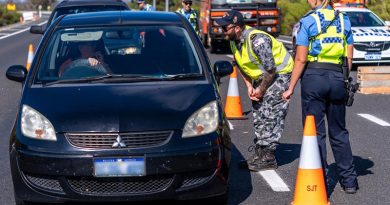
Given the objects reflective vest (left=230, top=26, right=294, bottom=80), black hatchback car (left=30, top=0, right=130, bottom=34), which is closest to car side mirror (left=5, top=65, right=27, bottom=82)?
reflective vest (left=230, top=26, right=294, bottom=80)

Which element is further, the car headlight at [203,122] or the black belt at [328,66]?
the black belt at [328,66]

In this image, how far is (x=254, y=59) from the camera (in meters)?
7.63

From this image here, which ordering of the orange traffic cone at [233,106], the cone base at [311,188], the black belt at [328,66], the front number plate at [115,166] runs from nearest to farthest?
1. the front number plate at [115,166]
2. the cone base at [311,188]
3. the black belt at [328,66]
4. the orange traffic cone at [233,106]

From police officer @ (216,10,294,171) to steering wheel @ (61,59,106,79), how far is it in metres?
1.29

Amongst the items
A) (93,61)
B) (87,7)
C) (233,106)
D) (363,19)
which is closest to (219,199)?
(93,61)

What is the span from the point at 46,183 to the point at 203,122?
49.9 inches

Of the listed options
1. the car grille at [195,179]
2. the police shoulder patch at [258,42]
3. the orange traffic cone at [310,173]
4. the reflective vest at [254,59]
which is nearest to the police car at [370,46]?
the reflective vest at [254,59]

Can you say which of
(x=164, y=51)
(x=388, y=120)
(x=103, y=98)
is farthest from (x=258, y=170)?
(x=388, y=120)

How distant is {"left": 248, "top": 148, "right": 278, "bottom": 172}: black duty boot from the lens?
7961 millimetres

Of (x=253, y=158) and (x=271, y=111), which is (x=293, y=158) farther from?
(x=271, y=111)

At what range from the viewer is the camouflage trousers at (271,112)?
7.79 meters

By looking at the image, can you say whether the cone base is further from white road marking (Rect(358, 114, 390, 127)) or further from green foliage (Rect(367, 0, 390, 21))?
green foliage (Rect(367, 0, 390, 21))

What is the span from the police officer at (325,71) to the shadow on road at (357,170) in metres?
0.34

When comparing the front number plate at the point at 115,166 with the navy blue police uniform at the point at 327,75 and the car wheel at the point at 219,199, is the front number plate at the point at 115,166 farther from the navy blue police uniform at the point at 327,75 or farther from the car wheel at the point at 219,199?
the navy blue police uniform at the point at 327,75
